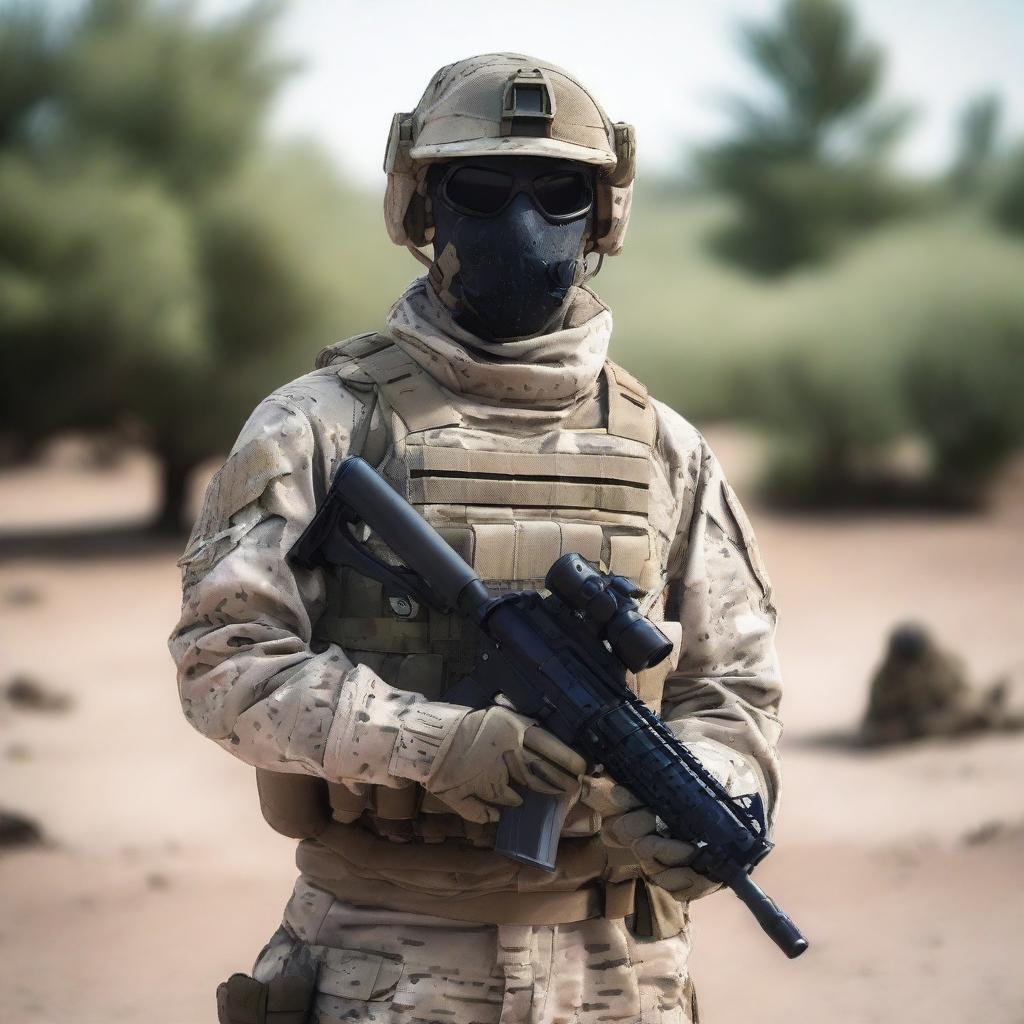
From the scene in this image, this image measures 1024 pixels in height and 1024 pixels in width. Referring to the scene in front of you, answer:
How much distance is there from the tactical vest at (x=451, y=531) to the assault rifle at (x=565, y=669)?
9 cm

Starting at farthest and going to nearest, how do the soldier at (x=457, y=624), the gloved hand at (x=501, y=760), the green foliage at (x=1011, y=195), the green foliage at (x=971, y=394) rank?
the green foliage at (x=1011, y=195) < the green foliage at (x=971, y=394) < the soldier at (x=457, y=624) < the gloved hand at (x=501, y=760)

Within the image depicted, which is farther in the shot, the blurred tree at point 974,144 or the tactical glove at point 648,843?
the blurred tree at point 974,144

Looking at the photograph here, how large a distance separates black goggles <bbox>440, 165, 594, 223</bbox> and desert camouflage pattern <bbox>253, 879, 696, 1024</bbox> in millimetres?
1274

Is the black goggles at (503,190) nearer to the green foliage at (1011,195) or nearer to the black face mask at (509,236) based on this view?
the black face mask at (509,236)

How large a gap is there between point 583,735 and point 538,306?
33.0 inches

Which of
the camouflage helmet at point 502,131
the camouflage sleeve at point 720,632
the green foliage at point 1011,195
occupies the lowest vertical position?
the camouflage sleeve at point 720,632

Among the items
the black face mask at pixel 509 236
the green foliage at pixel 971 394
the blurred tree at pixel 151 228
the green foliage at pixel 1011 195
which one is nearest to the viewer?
the black face mask at pixel 509 236

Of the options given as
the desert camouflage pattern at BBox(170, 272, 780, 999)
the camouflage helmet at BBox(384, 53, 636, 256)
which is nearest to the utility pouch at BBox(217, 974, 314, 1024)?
the desert camouflage pattern at BBox(170, 272, 780, 999)

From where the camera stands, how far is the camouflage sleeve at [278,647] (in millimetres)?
2980

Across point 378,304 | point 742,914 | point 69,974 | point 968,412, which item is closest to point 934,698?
point 742,914

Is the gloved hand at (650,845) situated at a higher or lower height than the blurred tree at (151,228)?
lower

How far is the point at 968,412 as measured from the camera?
2528 centimetres

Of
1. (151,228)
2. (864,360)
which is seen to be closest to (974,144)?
(864,360)

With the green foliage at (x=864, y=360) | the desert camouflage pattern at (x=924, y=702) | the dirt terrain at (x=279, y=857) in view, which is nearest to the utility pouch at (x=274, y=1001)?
the dirt terrain at (x=279, y=857)
